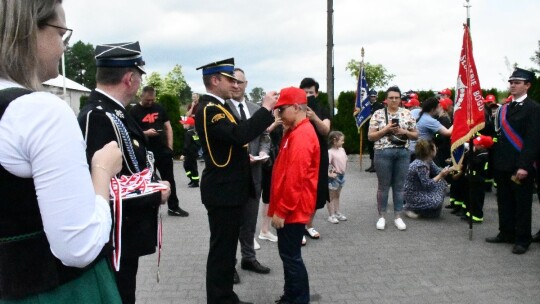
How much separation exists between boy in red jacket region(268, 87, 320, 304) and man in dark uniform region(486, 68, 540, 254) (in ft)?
10.3

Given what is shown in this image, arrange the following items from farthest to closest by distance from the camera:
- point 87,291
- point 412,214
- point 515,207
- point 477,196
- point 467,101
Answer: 1. point 412,214
2. point 477,196
3. point 467,101
4. point 515,207
5. point 87,291

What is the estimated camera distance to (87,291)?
1442 millimetres

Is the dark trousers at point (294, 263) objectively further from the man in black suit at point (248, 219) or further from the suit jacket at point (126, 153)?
the suit jacket at point (126, 153)

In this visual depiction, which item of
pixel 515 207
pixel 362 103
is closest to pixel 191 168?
pixel 362 103

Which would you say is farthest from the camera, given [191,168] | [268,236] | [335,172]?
[191,168]

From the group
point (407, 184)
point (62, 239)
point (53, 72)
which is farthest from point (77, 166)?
point (407, 184)

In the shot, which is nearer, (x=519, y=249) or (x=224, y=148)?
(x=224, y=148)

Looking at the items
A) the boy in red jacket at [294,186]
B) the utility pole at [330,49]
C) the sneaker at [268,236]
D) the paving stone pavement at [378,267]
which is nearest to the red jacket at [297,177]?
the boy in red jacket at [294,186]

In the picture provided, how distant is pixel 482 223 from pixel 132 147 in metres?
6.34

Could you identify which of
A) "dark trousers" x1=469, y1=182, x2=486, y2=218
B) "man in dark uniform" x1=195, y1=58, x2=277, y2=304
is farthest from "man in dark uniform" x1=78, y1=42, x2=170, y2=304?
"dark trousers" x1=469, y1=182, x2=486, y2=218

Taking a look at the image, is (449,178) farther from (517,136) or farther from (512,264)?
(512,264)

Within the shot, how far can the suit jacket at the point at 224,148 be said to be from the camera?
3736 mm

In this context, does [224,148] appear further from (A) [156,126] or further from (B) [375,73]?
(B) [375,73]

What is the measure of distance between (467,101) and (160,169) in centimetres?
466
